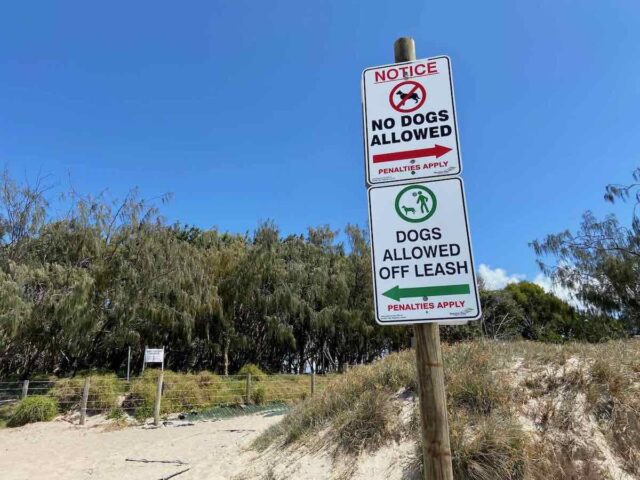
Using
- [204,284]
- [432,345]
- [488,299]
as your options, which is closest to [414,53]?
[432,345]

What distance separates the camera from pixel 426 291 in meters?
1.93

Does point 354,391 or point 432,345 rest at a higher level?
point 432,345

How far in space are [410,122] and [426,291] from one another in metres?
0.81

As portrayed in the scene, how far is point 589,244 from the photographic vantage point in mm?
19266

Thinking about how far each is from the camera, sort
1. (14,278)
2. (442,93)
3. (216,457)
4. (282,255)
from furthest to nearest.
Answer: (282,255)
(14,278)
(216,457)
(442,93)

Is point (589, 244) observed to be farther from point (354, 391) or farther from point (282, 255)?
point (354, 391)

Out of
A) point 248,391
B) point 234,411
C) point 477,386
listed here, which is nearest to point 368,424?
point 477,386

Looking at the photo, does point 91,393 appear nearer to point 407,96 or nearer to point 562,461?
point 562,461

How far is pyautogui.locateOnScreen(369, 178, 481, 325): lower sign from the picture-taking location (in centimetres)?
189

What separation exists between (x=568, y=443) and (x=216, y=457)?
528cm

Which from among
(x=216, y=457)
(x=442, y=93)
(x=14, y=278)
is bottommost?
(x=216, y=457)

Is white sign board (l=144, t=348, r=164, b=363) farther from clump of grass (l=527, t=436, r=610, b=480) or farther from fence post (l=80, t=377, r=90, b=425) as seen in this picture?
clump of grass (l=527, t=436, r=610, b=480)

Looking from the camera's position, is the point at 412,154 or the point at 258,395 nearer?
the point at 412,154

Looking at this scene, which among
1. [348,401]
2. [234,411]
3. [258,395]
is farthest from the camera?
[258,395]
